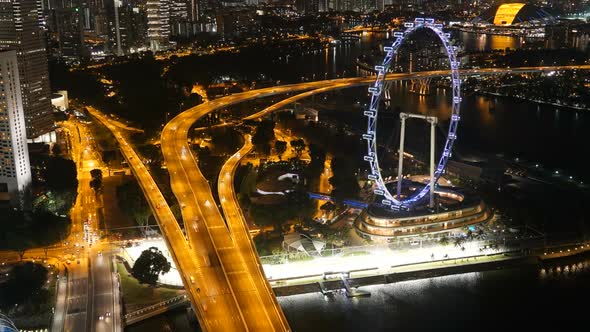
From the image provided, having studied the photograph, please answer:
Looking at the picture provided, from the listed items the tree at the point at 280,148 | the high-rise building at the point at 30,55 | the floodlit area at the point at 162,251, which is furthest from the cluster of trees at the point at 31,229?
the tree at the point at 280,148

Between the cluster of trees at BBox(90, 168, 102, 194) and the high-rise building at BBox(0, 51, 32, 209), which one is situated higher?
the high-rise building at BBox(0, 51, 32, 209)

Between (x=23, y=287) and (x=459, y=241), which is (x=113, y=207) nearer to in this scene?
(x=23, y=287)

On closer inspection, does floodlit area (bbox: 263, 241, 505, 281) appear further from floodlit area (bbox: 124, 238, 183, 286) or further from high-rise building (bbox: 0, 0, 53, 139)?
high-rise building (bbox: 0, 0, 53, 139)

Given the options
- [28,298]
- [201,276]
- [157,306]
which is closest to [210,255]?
[201,276]

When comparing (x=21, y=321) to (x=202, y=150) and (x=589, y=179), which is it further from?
(x=589, y=179)

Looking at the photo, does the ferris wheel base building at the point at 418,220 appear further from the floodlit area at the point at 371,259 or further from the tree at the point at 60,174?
the tree at the point at 60,174

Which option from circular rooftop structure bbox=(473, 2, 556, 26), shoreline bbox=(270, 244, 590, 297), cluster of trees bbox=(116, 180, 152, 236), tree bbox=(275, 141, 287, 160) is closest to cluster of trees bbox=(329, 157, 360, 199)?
tree bbox=(275, 141, 287, 160)
